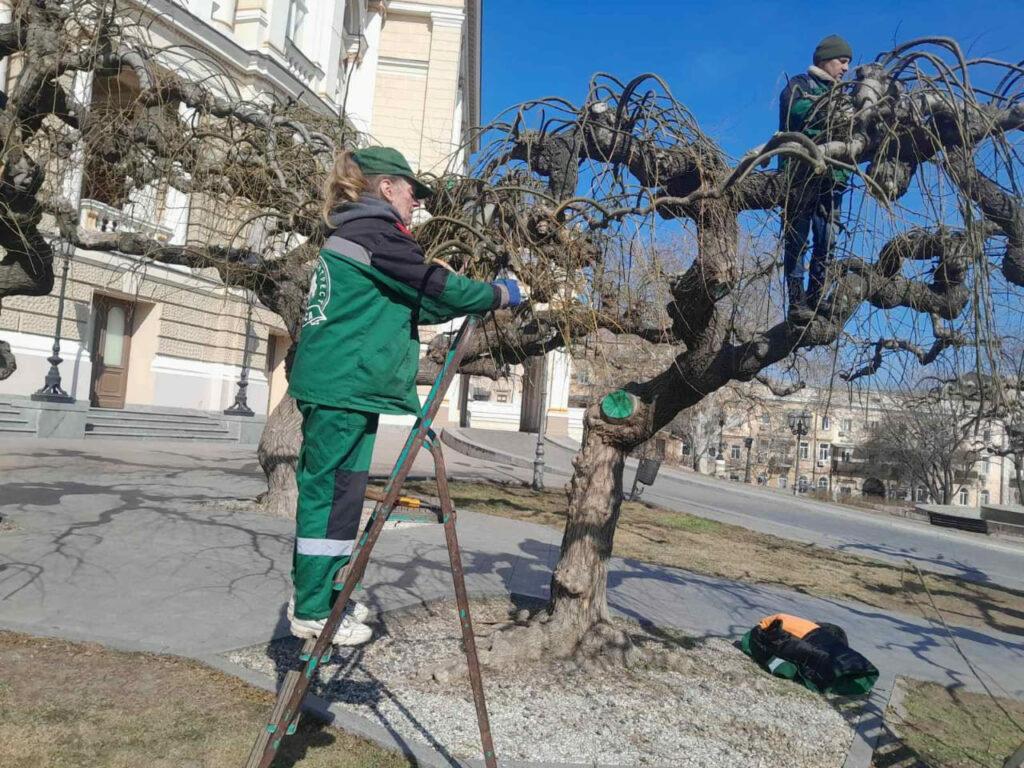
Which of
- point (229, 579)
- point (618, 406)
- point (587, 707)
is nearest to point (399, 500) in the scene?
point (587, 707)

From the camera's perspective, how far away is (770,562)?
1050 cm

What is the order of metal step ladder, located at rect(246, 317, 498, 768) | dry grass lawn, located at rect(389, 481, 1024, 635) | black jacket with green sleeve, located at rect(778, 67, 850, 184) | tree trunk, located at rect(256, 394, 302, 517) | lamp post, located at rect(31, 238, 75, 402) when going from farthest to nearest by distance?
lamp post, located at rect(31, 238, 75, 402) < dry grass lawn, located at rect(389, 481, 1024, 635) < tree trunk, located at rect(256, 394, 302, 517) < black jacket with green sleeve, located at rect(778, 67, 850, 184) < metal step ladder, located at rect(246, 317, 498, 768)

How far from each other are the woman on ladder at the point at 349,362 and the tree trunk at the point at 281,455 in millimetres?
5135

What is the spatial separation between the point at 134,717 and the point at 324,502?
4.53 ft

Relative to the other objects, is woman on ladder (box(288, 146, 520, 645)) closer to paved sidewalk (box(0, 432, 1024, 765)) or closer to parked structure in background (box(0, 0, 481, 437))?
paved sidewalk (box(0, 432, 1024, 765))

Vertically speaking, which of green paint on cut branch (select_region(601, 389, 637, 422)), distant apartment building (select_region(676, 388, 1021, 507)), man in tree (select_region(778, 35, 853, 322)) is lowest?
distant apartment building (select_region(676, 388, 1021, 507))

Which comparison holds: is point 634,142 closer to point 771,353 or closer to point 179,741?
point 771,353

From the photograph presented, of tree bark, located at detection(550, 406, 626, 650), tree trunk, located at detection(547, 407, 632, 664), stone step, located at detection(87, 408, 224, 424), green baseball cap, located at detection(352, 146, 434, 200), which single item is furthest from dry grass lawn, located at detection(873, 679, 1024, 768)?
stone step, located at detection(87, 408, 224, 424)

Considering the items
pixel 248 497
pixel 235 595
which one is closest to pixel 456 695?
pixel 235 595

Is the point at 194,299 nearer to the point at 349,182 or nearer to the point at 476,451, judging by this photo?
the point at 476,451

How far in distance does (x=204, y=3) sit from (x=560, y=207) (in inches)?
711

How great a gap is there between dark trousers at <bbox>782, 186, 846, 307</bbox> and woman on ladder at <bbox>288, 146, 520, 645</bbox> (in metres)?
1.99

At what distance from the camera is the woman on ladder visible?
106 inches

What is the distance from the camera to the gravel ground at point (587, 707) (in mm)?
3482
